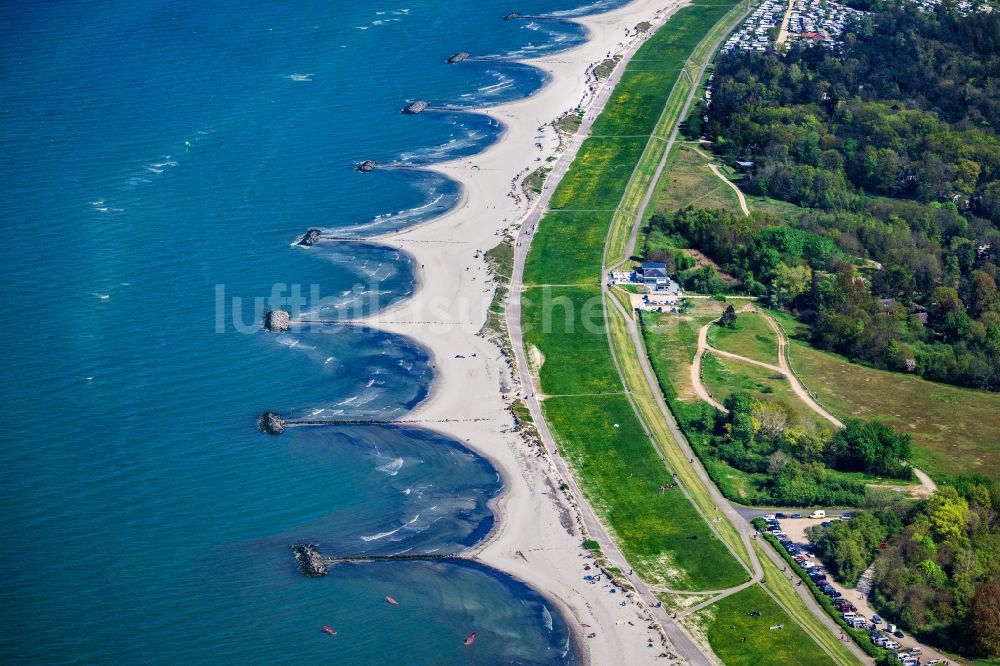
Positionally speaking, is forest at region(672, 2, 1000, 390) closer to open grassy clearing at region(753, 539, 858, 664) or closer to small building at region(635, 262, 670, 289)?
small building at region(635, 262, 670, 289)

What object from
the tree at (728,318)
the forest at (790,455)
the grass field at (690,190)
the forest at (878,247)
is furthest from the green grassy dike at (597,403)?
the tree at (728,318)

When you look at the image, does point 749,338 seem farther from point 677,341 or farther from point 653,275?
point 653,275

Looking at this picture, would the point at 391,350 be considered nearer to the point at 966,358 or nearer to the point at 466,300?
the point at 466,300

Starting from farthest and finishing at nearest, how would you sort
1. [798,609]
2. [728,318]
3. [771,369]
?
[728,318]
[771,369]
[798,609]

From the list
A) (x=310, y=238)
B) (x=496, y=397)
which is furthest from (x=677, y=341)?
(x=310, y=238)

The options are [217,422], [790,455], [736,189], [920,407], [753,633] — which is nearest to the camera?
[753,633]

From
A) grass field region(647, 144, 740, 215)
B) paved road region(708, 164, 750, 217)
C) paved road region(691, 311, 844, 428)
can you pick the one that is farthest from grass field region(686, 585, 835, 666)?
paved road region(708, 164, 750, 217)
